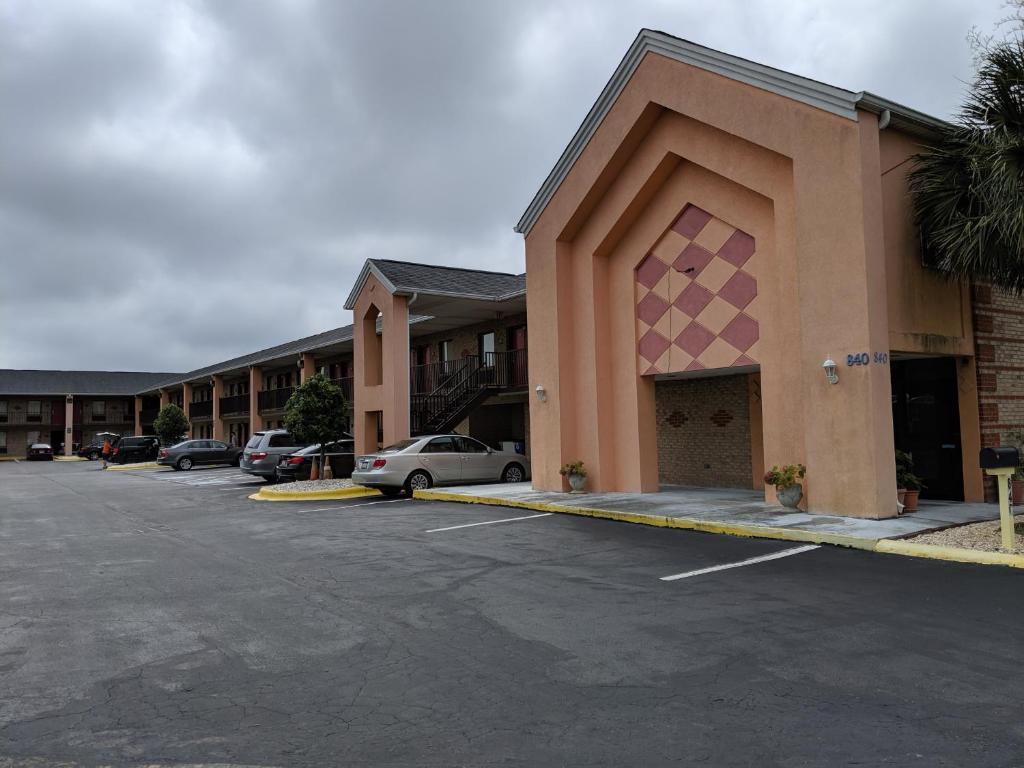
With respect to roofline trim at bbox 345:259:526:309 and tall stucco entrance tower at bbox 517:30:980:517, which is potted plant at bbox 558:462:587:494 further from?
roofline trim at bbox 345:259:526:309

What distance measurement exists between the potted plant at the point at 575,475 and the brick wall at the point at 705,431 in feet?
7.88

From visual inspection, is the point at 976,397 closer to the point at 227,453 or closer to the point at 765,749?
the point at 765,749

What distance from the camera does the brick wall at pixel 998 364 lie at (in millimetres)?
Answer: 13141

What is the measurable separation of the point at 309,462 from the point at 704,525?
15515mm

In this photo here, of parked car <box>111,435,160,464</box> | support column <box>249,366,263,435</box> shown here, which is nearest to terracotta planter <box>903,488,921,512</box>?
support column <box>249,366,263,435</box>

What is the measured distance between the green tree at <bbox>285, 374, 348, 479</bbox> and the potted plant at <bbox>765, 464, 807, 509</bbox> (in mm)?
13682

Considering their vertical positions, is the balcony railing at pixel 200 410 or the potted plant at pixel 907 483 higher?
the balcony railing at pixel 200 410

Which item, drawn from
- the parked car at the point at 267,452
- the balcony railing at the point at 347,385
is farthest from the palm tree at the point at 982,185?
the balcony railing at the point at 347,385

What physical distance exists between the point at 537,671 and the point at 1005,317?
491 inches

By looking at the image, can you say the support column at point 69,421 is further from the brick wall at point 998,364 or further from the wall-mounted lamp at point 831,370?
the brick wall at point 998,364

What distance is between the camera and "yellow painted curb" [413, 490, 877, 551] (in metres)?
9.98

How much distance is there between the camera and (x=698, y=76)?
14328 mm

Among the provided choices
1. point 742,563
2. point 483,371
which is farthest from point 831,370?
point 483,371

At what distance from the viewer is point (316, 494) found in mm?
19406
